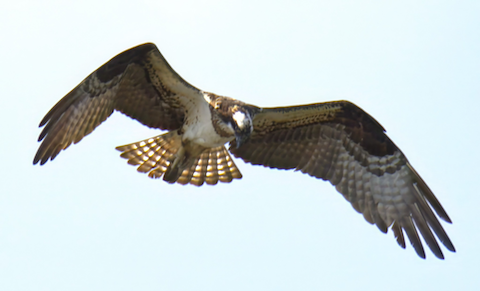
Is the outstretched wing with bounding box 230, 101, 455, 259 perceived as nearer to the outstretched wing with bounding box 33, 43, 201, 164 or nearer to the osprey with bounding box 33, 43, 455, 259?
the osprey with bounding box 33, 43, 455, 259

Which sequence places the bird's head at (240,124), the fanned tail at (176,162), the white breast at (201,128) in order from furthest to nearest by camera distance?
the fanned tail at (176,162)
the white breast at (201,128)
the bird's head at (240,124)

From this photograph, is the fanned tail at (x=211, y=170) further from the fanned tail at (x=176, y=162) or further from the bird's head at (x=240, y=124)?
the bird's head at (x=240, y=124)

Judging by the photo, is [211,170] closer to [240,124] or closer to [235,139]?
[235,139]

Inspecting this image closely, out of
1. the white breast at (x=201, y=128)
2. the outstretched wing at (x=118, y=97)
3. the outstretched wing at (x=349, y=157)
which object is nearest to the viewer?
the outstretched wing at (x=118, y=97)

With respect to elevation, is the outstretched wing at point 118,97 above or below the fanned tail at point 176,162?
above

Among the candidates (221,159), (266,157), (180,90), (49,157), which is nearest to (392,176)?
(266,157)

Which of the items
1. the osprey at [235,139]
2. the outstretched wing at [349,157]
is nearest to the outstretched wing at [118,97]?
the osprey at [235,139]

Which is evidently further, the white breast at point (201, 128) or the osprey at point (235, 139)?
the white breast at point (201, 128)

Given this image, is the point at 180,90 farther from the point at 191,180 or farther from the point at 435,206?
the point at 435,206

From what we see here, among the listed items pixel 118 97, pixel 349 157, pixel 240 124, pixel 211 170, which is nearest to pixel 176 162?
pixel 211 170
